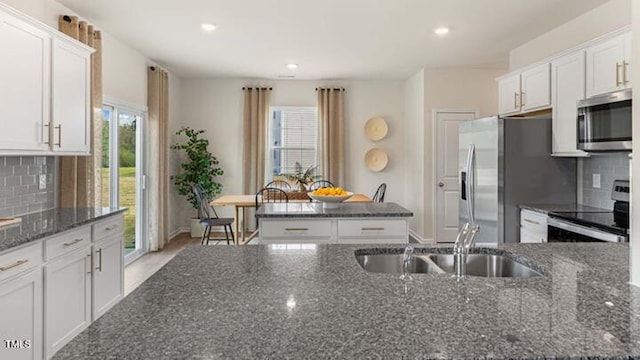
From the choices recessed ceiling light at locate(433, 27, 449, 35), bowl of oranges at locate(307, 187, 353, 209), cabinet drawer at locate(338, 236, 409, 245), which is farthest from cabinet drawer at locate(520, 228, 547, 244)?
recessed ceiling light at locate(433, 27, 449, 35)

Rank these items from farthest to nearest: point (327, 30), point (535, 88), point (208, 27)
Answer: point (327, 30)
point (208, 27)
point (535, 88)

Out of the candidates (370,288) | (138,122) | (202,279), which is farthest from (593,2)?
(138,122)

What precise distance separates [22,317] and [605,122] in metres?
3.80

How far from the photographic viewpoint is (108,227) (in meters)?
3.12

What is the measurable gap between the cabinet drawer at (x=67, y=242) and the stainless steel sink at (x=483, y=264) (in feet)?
6.77

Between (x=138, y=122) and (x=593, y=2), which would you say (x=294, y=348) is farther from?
(x=138, y=122)

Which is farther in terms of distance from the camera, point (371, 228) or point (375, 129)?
point (375, 129)

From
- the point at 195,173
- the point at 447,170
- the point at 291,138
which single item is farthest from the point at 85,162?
the point at 447,170

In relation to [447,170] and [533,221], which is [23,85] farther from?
[447,170]

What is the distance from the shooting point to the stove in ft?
8.80

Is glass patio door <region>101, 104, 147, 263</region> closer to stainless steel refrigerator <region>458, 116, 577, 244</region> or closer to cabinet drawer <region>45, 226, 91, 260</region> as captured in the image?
cabinet drawer <region>45, 226, 91, 260</region>

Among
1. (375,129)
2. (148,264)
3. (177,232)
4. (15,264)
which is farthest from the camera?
(375,129)

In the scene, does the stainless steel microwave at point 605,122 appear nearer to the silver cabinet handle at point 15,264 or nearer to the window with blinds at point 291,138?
the silver cabinet handle at point 15,264

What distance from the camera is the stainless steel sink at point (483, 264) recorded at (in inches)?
73.5
